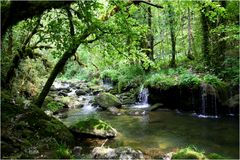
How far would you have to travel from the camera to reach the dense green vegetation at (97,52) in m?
7.69

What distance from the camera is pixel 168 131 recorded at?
36.7 ft

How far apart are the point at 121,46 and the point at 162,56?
17488mm

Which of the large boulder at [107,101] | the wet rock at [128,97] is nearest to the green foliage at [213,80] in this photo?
the large boulder at [107,101]

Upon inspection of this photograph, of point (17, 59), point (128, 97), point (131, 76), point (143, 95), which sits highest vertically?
point (17, 59)

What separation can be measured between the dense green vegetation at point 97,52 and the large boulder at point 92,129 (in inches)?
23.0

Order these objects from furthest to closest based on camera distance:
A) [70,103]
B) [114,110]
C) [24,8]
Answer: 1. [70,103]
2. [114,110]
3. [24,8]

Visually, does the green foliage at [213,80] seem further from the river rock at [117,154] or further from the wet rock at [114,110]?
the river rock at [117,154]

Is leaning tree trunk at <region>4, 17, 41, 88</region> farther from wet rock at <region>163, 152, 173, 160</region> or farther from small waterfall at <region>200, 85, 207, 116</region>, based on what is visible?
small waterfall at <region>200, 85, 207, 116</region>

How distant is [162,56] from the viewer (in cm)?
2667

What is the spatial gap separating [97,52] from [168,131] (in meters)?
3.97

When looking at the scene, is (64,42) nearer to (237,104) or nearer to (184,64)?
(237,104)

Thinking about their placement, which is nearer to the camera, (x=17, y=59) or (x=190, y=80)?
(x=17, y=59)

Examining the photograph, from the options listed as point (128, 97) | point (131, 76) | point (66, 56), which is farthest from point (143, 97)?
point (66, 56)

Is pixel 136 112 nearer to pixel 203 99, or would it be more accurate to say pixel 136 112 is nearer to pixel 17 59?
pixel 203 99
